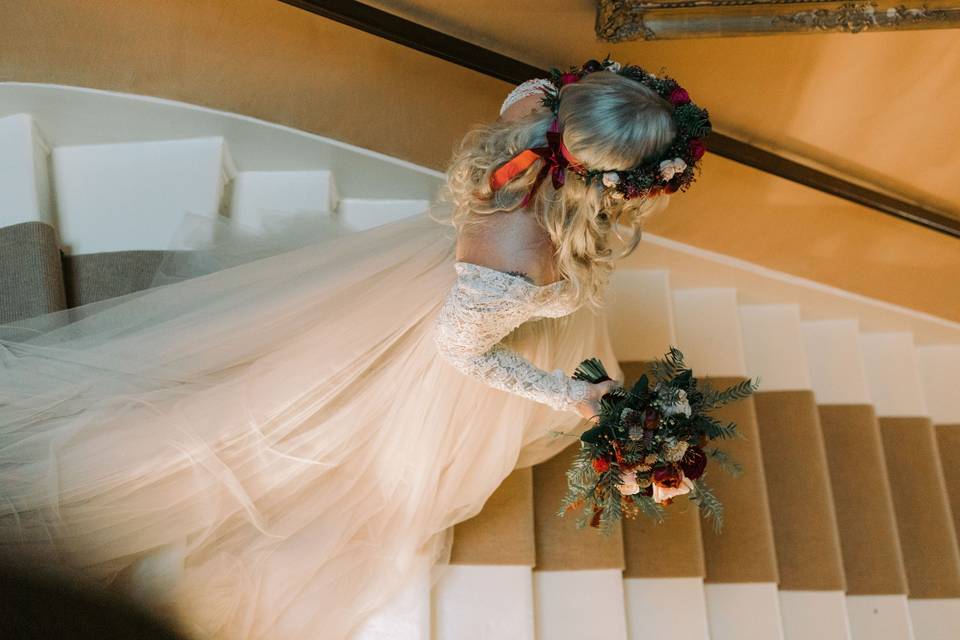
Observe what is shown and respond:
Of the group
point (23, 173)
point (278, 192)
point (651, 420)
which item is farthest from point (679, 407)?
point (23, 173)

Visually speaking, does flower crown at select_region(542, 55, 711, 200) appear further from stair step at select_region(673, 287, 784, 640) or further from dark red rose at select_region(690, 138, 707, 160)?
stair step at select_region(673, 287, 784, 640)

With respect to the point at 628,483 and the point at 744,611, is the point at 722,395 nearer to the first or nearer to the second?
the point at 628,483

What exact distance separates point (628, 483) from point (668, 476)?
11cm

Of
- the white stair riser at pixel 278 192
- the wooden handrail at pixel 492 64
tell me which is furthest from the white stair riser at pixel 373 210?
the wooden handrail at pixel 492 64

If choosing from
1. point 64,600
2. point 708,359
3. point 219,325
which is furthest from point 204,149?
point 64,600

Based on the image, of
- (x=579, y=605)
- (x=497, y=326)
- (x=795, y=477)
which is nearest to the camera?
(x=497, y=326)

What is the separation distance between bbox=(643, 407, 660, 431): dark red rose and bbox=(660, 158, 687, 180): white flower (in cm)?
57

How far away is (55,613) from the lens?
1.86 ft

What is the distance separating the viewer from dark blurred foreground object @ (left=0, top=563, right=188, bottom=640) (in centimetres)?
56

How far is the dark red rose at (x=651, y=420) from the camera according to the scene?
199cm

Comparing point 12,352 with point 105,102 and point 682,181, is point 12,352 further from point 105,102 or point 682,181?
point 682,181

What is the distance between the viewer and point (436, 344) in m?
2.35

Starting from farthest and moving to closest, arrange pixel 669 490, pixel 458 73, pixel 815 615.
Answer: pixel 815 615, pixel 458 73, pixel 669 490

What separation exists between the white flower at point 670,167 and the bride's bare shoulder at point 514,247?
36 centimetres
